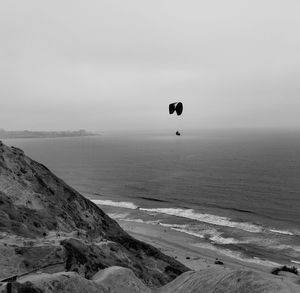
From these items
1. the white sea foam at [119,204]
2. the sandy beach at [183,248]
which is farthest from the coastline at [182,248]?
the white sea foam at [119,204]

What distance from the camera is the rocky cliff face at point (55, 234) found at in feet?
67.1

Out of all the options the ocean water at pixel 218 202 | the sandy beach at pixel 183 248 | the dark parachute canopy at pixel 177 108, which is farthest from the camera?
the ocean water at pixel 218 202

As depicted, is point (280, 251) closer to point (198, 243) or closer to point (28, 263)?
point (198, 243)

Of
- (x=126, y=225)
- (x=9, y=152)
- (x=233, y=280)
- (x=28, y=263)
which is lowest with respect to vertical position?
(x=126, y=225)

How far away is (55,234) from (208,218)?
4375cm

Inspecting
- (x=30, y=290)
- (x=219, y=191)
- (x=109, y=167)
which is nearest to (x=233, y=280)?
(x=30, y=290)

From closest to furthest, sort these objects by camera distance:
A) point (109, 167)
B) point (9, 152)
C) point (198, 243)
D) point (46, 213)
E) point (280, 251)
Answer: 1. point (46, 213)
2. point (9, 152)
3. point (280, 251)
4. point (198, 243)
5. point (109, 167)

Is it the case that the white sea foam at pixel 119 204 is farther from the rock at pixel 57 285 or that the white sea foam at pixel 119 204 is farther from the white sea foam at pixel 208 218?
the rock at pixel 57 285

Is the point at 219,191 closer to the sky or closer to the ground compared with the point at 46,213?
closer to the ground

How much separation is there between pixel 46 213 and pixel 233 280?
21.5 meters

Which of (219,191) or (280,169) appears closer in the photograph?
(219,191)

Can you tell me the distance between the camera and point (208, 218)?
64750 millimetres

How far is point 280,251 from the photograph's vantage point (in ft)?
158

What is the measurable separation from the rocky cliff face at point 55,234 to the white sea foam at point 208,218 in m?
29.4
